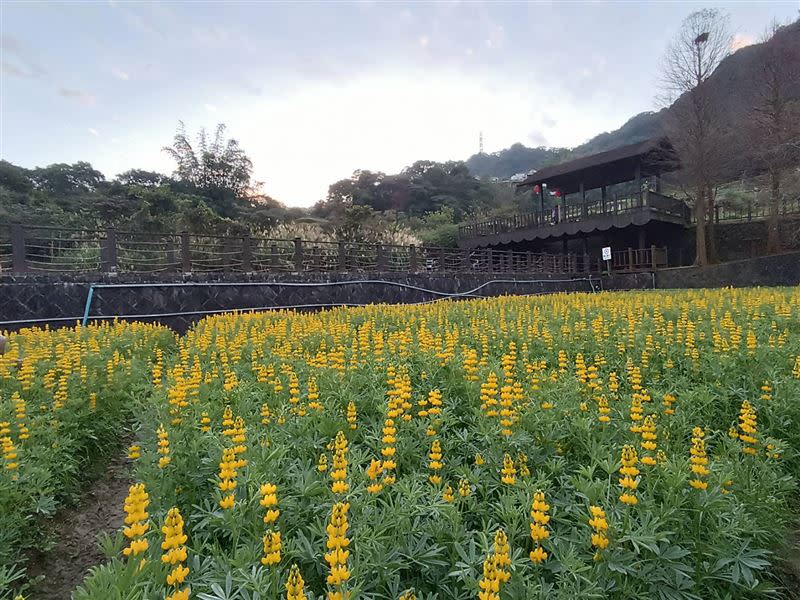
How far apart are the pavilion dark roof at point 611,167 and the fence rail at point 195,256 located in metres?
5.65

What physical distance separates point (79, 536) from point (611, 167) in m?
29.0

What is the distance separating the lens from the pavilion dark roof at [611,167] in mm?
23984

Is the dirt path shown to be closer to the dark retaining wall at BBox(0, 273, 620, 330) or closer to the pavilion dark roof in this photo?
the dark retaining wall at BBox(0, 273, 620, 330)

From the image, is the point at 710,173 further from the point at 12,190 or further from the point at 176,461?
the point at 12,190

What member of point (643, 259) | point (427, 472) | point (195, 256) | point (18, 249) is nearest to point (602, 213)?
point (643, 259)

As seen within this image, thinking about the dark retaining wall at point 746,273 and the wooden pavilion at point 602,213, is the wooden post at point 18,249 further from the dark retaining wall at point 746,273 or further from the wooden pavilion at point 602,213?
the wooden pavilion at point 602,213

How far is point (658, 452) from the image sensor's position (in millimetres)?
2320

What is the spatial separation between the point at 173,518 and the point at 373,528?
79 centimetres

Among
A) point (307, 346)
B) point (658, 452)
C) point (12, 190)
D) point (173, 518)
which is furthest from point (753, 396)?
point (12, 190)

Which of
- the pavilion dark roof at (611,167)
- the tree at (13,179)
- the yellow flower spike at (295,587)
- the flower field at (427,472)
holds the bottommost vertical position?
the flower field at (427,472)

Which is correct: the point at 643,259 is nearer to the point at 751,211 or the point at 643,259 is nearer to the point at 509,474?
the point at 751,211

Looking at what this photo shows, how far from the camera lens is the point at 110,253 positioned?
10.3 metres

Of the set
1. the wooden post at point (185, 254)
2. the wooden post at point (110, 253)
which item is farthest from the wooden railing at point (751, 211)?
the wooden post at point (110, 253)

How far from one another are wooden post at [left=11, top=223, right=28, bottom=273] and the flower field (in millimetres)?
5917
